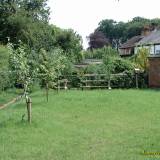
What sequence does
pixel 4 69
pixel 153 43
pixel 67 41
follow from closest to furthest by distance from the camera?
pixel 4 69, pixel 153 43, pixel 67 41

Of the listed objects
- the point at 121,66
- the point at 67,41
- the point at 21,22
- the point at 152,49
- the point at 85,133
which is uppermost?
the point at 21,22

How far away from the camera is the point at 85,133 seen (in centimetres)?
1396

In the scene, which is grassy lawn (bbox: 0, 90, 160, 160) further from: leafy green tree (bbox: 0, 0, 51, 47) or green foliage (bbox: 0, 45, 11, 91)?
leafy green tree (bbox: 0, 0, 51, 47)

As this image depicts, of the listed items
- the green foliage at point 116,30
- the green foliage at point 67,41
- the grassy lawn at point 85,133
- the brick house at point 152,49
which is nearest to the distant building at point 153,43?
the brick house at point 152,49

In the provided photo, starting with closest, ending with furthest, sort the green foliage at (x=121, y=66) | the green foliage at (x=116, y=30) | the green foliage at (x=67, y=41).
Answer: the green foliage at (x=121, y=66) < the green foliage at (x=67, y=41) < the green foliage at (x=116, y=30)

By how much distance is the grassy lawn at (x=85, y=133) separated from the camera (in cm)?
1096

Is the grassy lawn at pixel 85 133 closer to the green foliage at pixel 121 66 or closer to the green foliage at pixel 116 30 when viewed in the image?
the green foliage at pixel 121 66

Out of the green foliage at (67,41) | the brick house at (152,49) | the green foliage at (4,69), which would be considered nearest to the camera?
the green foliage at (4,69)

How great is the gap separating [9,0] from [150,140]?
161 feet

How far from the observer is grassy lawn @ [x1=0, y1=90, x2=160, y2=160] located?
11.0 m

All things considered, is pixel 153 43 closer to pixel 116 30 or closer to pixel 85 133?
pixel 85 133

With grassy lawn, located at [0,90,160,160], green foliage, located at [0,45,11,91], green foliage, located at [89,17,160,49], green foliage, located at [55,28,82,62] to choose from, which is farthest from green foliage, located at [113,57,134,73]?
green foliage, located at [89,17,160,49]

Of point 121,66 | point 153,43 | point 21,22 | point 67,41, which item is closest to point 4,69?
point 121,66

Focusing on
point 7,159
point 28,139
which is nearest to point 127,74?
point 28,139
